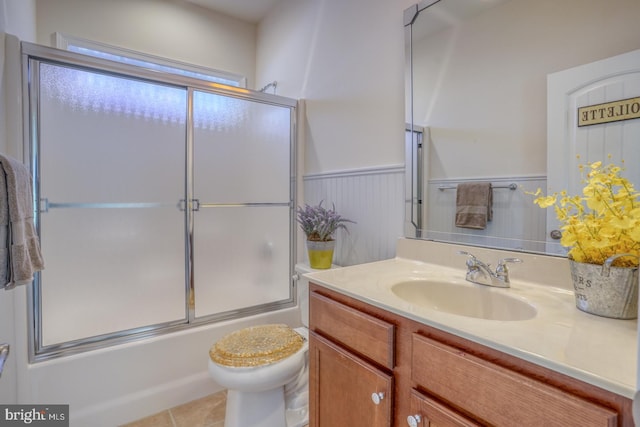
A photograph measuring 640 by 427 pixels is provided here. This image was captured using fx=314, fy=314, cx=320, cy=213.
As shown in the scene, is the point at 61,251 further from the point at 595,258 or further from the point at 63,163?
the point at 595,258

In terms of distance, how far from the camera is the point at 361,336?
949 millimetres

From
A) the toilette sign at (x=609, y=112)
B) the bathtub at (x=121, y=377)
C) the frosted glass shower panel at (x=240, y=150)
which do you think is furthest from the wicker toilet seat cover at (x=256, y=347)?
the toilette sign at (x=609, y=112)

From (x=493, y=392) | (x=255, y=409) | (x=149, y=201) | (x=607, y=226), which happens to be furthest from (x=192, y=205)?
(x=607, y=226)

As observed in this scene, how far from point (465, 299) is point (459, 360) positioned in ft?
1.44

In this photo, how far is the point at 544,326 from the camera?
722 millimetres

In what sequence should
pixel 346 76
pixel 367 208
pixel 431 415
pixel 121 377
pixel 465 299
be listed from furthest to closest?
pixel 346 76 < pixel 367 208 < pixel 121 377 < pixel 465 299 < pixel 431 415

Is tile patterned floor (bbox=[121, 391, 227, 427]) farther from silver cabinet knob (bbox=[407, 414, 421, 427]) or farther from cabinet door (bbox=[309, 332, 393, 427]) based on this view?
silver cabinet knob (bbox=[407, 414, 421, 427])

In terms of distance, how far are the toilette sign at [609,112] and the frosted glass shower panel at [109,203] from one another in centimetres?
185

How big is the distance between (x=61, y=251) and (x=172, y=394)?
0.96 meters

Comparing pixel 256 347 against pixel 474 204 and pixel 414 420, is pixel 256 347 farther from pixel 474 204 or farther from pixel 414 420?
pixel 474 204

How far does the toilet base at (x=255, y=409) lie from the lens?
4.63ft

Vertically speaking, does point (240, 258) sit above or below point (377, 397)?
above

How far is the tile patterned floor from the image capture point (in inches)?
63.7

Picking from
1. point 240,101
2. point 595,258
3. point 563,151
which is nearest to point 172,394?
point 240,101
